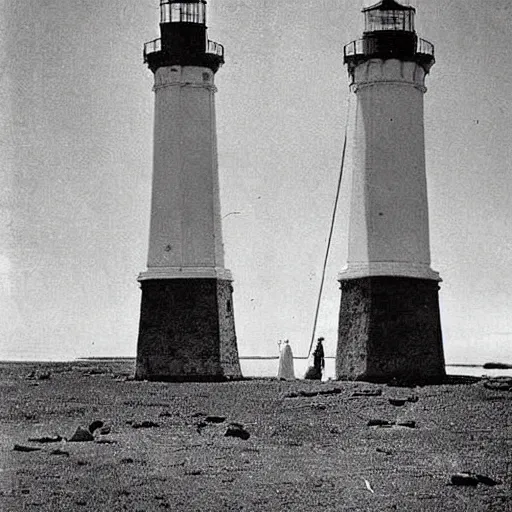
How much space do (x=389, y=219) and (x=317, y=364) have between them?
4073mm

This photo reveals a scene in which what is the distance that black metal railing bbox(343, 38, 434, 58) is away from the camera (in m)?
26.7

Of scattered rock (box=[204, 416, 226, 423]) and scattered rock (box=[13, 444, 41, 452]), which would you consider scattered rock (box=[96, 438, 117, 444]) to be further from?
scattered rock (box=[204, 416, 226, 423])

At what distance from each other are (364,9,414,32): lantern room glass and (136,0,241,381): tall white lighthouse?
4.09 meters

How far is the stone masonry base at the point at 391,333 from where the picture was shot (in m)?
25.2

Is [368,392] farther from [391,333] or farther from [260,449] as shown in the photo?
[260,449]

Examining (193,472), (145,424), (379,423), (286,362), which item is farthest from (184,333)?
(193,472)

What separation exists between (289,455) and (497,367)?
3090 centimetres

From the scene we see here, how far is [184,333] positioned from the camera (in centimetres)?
2742

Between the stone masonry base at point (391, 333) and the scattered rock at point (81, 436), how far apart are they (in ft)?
32.7

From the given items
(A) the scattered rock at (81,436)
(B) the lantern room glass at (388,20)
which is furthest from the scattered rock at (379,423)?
(B) the lantern room glass at (388,20)

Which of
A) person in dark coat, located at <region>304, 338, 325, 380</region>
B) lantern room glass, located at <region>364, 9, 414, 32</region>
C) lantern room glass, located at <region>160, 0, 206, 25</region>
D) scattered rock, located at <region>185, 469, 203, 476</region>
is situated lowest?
scattered rock, located at <region>185, 469, 203, 476</region>

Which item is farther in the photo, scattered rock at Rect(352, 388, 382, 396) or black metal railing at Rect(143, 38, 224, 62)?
black metal railing at Rect(143, 38, 224, 62)

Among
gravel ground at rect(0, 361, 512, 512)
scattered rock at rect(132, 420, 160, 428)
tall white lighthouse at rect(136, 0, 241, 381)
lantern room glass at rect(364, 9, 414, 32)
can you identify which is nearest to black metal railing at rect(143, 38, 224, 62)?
tall white lighthouse at rect(136, 0, 241, 381)

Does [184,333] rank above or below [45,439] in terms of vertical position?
above
